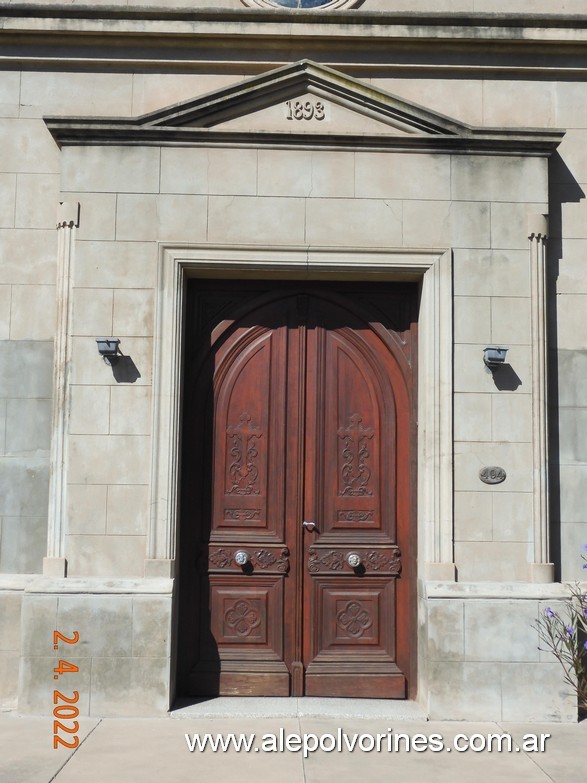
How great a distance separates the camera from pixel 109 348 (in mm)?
6703

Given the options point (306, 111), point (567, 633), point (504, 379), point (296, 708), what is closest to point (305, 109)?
point (306, 111)

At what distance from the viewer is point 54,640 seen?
6.52m

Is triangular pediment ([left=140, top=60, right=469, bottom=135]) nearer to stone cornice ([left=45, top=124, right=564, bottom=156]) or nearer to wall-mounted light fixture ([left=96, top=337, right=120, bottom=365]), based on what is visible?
stone cornice ([left=45, top=124, right=564, bottom=156])

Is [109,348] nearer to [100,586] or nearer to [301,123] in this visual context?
[100,586]

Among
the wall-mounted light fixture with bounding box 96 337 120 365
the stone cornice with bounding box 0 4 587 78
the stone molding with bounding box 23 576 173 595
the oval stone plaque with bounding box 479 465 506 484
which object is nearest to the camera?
the stone molding with bounding box 23 576 173 595

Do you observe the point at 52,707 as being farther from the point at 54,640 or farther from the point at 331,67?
the point at 331,67

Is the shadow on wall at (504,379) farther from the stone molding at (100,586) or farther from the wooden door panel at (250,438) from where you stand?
the stone molding at (100,586)

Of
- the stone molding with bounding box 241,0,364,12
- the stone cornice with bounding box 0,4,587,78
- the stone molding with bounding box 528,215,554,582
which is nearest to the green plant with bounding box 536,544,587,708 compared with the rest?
the stone molding with bounding box 528,215,554,582

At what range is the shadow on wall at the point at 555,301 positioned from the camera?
704 cm

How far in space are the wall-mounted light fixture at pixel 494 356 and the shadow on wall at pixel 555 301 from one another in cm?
60

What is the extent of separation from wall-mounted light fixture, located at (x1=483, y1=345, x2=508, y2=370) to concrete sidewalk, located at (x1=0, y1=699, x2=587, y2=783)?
2726 mm

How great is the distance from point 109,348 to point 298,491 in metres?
1.91

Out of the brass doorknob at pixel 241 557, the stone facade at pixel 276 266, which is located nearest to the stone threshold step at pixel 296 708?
the stone facade at pixel 276 266

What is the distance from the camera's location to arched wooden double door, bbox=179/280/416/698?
7.02m
